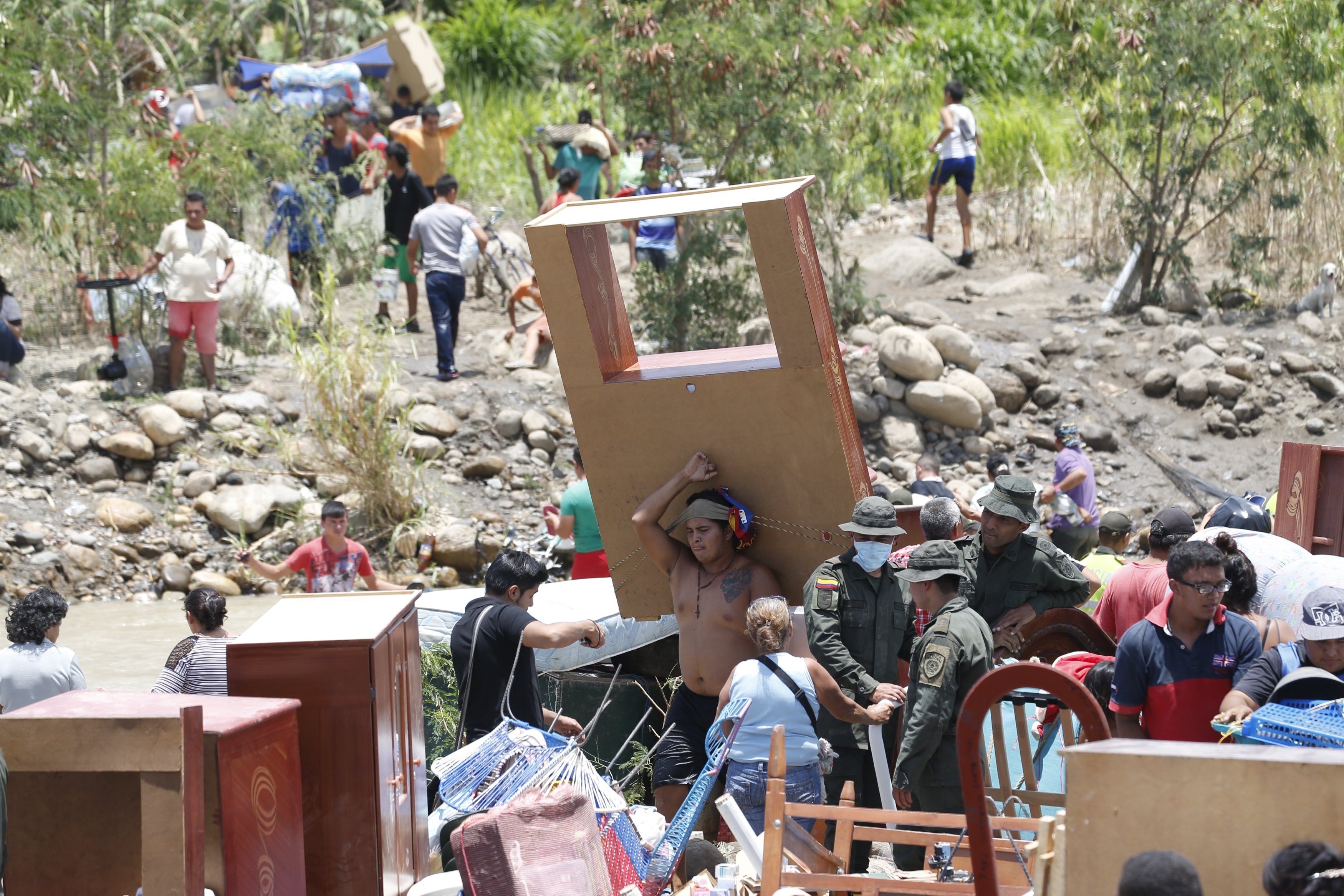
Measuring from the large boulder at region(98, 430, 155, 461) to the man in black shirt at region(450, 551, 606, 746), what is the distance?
6987 millimetres

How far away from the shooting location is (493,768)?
436 centimetres

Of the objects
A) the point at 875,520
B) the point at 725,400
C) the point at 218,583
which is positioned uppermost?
the point at 725,400

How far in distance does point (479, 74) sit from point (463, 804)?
70.4ft

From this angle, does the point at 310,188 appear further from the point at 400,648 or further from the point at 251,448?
the point at 400,648

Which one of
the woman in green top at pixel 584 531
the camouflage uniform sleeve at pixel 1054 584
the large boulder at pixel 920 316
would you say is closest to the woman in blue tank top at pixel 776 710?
the camouflage uniform sleeve at pixel 1054 584

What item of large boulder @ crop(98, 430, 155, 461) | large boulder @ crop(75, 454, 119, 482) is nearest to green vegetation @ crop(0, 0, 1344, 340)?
large boulder @ crop(98, 430, 155, 461)

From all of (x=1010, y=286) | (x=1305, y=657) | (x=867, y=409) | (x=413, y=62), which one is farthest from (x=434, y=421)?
(x=413, y=62)

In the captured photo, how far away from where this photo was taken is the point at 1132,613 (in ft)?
18.3

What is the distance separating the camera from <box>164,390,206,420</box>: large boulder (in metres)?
11.6

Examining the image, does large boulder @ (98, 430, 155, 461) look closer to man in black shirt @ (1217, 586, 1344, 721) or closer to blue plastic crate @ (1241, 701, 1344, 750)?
man in black shirt @ (1217, 586, 1344, 721)

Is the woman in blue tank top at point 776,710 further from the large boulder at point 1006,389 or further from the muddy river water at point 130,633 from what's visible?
the large boulder at point 1006,389

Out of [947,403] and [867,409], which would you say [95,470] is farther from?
[947,403]

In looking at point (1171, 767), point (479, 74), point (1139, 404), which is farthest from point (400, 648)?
point (479, 74)

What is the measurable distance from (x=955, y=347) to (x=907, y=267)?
2804mm
